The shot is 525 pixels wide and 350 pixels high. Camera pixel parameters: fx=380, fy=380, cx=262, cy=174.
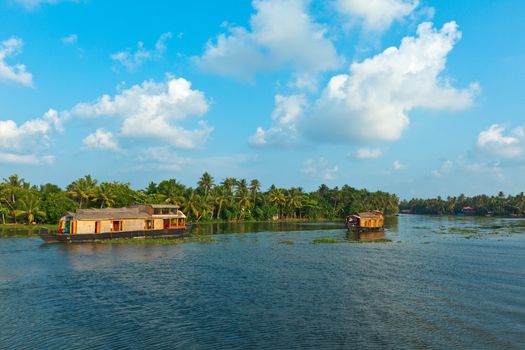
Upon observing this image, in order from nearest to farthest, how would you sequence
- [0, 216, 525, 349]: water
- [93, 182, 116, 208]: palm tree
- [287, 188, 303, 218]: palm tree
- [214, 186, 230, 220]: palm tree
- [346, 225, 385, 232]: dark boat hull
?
1. [0, 216, 525, 349]: water
2. [346, 225, 385, 232]: dark boat hull
3. [93, 182, 116, 208]: palm tree
4. [214, 186, 230, 220]: palm tree
5. [287, 188, 303, 218]: palm tree

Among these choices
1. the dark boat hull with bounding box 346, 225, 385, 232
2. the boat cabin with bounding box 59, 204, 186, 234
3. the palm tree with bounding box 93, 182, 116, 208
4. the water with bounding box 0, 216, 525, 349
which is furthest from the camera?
the palm tree with bounding box 93, 182, 116, 208

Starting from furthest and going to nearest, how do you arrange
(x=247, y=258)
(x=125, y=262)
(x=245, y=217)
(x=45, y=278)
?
(x=245, y=217), (x=247, y=258), (x=125, y=262), (x=45, y=278)

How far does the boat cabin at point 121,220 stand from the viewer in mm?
54344

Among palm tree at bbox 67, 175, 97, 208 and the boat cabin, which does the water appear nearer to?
the boat cabin

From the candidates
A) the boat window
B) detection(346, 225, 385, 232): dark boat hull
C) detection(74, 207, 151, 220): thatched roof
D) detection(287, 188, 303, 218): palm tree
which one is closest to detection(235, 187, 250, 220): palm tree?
detection(287, 188, 303, 218): palm tree

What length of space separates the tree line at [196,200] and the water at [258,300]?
4091cm

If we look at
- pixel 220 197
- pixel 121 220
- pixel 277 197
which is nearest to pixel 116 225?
pixel 121 220

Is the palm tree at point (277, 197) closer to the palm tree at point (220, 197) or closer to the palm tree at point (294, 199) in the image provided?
the palm tree at point (294, 199)

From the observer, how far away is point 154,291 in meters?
27.2

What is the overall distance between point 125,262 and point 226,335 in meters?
22.9

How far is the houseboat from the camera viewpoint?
53812mm

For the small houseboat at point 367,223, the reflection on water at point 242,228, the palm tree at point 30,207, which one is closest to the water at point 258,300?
the small houseboat at point 367,223

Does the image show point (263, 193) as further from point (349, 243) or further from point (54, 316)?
point (54, 316)

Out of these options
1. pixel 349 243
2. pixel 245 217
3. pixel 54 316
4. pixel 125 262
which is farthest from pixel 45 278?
pixel 245 217
